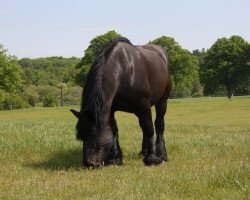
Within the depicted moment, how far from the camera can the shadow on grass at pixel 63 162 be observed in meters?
9.08

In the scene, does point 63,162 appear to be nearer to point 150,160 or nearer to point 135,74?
point 150,160

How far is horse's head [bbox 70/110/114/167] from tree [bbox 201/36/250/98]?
76585 mm

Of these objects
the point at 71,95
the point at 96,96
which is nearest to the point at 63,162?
the point at 96,96

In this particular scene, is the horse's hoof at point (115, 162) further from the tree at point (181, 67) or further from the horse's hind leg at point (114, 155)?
the tree at point (181, 67)

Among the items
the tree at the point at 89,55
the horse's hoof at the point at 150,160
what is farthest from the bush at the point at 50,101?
the horse's hoof at the point at 150,160

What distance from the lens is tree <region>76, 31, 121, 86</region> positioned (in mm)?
76250

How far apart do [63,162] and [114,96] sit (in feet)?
7.22

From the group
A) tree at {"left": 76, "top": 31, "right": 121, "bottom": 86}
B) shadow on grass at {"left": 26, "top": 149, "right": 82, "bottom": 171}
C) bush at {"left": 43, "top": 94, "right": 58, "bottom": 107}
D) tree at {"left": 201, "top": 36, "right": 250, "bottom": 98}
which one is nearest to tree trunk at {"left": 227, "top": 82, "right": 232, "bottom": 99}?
tree at {"left": 201, "top": 36, "right": 250, "bottom": 98}

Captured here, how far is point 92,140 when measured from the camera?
8281mm

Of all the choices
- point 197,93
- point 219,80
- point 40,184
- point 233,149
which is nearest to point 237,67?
point 219,80

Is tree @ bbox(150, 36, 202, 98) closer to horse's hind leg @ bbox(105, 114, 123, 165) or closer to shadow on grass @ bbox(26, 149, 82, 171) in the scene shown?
shadow on grass @ bbox(26, 149, 82, 171)

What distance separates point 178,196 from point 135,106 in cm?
332

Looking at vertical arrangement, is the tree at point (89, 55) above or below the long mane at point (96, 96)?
above

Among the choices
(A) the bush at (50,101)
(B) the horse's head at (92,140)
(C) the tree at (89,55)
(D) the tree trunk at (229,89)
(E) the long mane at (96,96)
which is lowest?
(A) the bush at (50,101)
